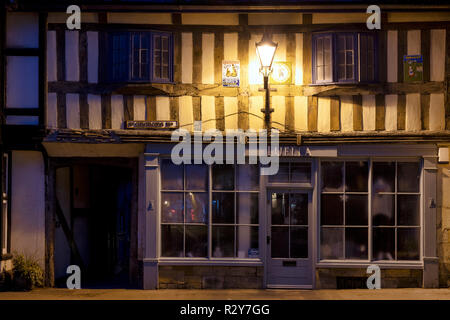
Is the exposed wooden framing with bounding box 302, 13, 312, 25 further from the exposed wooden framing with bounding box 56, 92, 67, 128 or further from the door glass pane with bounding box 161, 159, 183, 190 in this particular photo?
the exposed wooden framing with bounding box 56, 92, 67, 128

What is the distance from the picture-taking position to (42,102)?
9938 mm

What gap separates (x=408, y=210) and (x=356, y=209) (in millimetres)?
982

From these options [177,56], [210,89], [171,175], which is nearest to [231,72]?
[210,89]

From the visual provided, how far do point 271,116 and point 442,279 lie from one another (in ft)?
14.5

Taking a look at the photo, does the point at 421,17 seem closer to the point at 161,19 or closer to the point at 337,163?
the point at 337,163

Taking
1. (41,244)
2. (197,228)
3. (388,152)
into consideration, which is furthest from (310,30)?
(41,244)

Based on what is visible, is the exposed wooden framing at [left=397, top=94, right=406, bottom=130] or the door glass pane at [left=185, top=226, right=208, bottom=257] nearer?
the exposed wooden framing at [left=397, top=94, right=406, bottom=130]

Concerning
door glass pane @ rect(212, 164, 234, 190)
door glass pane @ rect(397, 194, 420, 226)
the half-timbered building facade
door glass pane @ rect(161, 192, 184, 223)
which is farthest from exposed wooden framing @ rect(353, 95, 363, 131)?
door glass pane @ rect(161, 192, 184, 223)

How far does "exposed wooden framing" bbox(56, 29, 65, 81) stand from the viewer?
32.8ft

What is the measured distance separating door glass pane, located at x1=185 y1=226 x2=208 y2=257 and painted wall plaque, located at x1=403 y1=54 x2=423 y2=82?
478 cm

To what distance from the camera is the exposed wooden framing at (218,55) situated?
393 inches

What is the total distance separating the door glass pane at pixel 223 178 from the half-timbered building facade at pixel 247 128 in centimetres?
3

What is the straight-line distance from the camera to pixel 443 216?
9.88 meters
